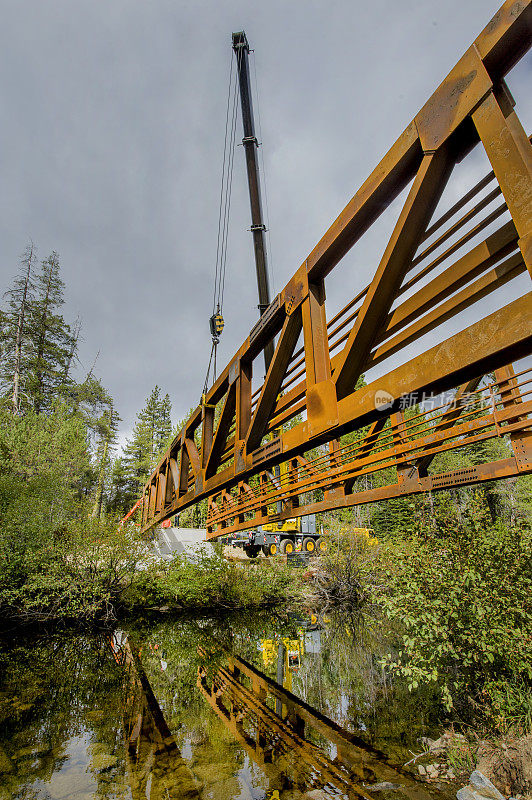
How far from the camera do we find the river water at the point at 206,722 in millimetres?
4461

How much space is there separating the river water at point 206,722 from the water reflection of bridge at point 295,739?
0.03 meters

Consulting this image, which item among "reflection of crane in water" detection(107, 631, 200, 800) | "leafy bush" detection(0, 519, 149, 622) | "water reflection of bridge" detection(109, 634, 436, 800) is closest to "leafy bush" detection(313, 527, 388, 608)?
"leafy bush" detection(0, 519, 149, 622)

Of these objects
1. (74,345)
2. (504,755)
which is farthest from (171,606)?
(74,345)

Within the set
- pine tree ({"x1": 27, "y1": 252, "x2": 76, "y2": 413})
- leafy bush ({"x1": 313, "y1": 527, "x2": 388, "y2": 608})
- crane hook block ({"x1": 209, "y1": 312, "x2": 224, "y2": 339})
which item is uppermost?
pine tree ({"x1": 27, "y1": 252, "x2": 76, "y2": 413})

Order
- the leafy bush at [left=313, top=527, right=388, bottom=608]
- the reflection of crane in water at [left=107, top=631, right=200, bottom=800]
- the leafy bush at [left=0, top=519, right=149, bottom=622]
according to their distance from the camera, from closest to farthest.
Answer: the reflection of crane in water at [left=107, top=631, right=200, bottom=800]
the leafy bush at [left=0, top=519, right=149, bottom=622]
the leafy bush at [left=313, top=527, right=388, bottom=608]

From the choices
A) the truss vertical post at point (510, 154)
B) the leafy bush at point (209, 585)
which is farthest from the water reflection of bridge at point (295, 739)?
the leafy bush at point (209, 585)

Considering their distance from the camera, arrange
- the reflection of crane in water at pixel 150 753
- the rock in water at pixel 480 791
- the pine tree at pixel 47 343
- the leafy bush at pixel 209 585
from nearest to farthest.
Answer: the rock in water at pixel 480 791
the reflection of crane in water at pixel 150 753
the leafy bush at pixel 209 585
the pine tree at pixel 47 343

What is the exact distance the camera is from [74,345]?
37281 millimetres

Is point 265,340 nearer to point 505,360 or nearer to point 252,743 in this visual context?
point 505,360

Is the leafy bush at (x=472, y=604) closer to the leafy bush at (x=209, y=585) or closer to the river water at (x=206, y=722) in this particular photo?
the river water at (x=206, y=722)

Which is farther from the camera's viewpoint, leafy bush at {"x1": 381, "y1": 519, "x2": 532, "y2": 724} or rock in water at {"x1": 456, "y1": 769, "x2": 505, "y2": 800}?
leafy bush at {"x1": 381, "y1": 519, "x2": 532, "y2": 724}

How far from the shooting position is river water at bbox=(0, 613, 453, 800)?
176 inches

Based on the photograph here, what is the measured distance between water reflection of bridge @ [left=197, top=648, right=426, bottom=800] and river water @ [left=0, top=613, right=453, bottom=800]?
3 cm

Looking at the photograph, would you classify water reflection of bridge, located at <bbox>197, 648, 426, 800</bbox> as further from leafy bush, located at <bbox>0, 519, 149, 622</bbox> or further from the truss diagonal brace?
leafy bush, located at <bbox>0, 519, 149, 622</bbox>
